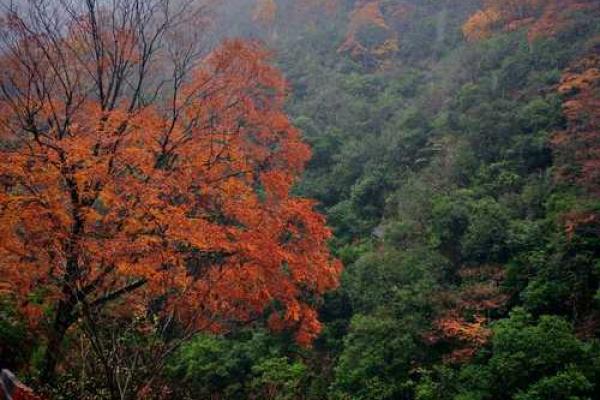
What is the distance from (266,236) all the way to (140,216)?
277cm

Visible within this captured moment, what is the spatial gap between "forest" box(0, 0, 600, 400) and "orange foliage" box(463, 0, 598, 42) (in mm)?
690

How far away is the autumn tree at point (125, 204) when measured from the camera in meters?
7.94

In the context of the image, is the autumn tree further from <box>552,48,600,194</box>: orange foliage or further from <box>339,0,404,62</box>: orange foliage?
<box>339,0,404,62</box>: orange foliage

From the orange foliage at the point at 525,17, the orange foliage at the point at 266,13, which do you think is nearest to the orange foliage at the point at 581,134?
the orange foliage at the point at 525,17

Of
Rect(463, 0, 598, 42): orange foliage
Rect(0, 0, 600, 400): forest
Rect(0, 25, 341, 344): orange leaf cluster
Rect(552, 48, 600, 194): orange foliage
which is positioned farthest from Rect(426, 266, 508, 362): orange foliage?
Rect(463, 0, 598, 42): orange foliage

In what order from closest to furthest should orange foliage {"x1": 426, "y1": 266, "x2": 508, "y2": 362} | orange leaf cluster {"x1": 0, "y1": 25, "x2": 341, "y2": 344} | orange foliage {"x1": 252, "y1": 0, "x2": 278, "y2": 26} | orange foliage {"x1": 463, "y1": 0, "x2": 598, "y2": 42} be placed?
orange leaf cluster {"x1": 0, "y1": 25, "x2": 341, "y2": 344} → orange foliage {"x1": 426, "y1": 266, "x2": 508, "y2": 362} → orange foliage {"x1": 463, "y1": 0, "x2": 598, "y2": 42} → orange foliage {"x1": 252, "y1": 0, "x2": 278, "y2": 26}

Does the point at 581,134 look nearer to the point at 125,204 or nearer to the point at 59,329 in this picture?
the point at 125,204

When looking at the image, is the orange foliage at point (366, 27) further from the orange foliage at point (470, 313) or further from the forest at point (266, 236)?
the orange foliage at point (470, 313)

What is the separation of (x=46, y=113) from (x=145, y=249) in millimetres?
3691

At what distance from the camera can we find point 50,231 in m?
7.81

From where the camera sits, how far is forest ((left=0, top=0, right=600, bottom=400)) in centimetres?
789

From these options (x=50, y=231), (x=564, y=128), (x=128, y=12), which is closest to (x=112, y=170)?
(x=50, y=231)

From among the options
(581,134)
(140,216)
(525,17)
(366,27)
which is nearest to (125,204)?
(140,216)

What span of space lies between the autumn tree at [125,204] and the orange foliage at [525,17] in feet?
46.1
